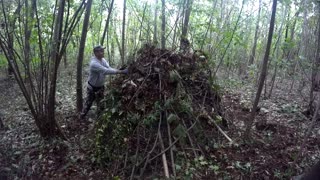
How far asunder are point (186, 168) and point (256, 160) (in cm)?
113

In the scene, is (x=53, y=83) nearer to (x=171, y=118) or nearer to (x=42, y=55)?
(x=42, y=55)

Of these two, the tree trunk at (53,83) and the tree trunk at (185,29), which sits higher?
the tree trunk at (185,29)

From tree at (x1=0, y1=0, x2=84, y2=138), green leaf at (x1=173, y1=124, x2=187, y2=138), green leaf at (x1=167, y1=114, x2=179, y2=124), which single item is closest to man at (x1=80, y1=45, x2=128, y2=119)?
tree at (x1=0, y1=0, x2=84, y2=138)

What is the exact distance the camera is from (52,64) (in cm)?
494

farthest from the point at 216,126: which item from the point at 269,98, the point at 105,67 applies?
the point at 269,98

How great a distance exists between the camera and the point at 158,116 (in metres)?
4.59

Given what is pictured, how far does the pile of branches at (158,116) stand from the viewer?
165 inches

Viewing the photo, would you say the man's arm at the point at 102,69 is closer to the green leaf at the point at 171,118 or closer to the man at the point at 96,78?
the man at the point at 96,78

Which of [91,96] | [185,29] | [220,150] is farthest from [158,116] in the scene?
[185,29]

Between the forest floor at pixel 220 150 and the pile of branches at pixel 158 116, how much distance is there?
33cm

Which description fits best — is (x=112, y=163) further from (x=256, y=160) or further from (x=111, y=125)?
(x=256, y=160)

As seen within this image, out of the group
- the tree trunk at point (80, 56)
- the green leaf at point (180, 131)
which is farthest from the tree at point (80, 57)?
the green leaf at point (180, 131)

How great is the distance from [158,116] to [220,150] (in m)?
1.14

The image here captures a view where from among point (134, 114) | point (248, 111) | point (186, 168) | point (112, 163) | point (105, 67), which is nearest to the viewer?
point (186, 168)
